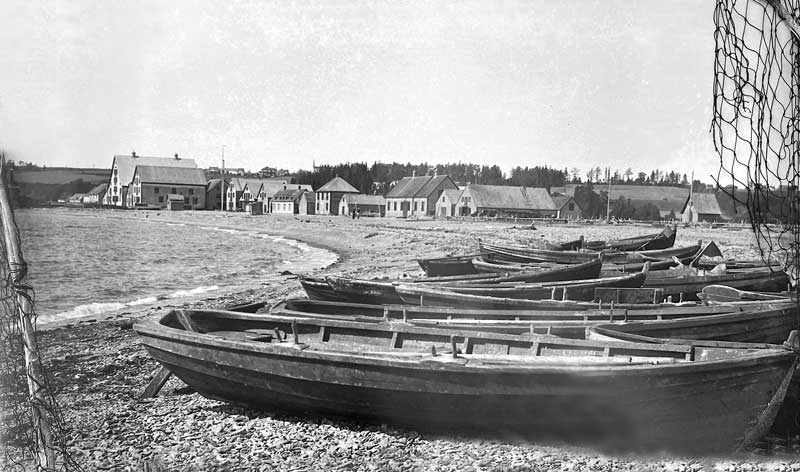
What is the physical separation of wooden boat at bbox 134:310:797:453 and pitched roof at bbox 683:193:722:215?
260 ft

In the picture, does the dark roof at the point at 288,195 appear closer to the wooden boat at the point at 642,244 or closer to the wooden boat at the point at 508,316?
the wooden boat at the point at 642,244

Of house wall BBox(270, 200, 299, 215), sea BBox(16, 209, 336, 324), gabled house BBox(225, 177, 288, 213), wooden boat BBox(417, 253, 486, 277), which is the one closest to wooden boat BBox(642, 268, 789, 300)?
wooden boat BBox(417, 253, 486, 277)

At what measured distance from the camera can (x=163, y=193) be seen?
106688 mm

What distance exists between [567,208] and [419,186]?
21980mm

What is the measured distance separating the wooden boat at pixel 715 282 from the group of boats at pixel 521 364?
2244 millimetres

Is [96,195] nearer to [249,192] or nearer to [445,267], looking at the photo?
[249,192]

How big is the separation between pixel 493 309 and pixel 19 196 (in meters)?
7.77

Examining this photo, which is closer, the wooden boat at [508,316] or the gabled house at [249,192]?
the wooden boat at [508,316]

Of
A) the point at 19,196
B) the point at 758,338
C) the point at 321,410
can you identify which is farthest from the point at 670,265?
the point at 19,196

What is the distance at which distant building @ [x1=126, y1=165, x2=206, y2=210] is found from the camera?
10406 cm

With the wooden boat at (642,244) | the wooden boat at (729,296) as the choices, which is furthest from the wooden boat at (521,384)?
the wooden boat at (642,244)

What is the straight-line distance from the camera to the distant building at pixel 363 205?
97.7 metres

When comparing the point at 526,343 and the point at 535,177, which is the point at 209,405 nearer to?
the point at 526,343

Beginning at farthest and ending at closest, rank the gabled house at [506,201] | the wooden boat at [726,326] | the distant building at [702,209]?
the gabled house at [506,201]
the distant building at [702,209]
the wooden boat at [726,326]
